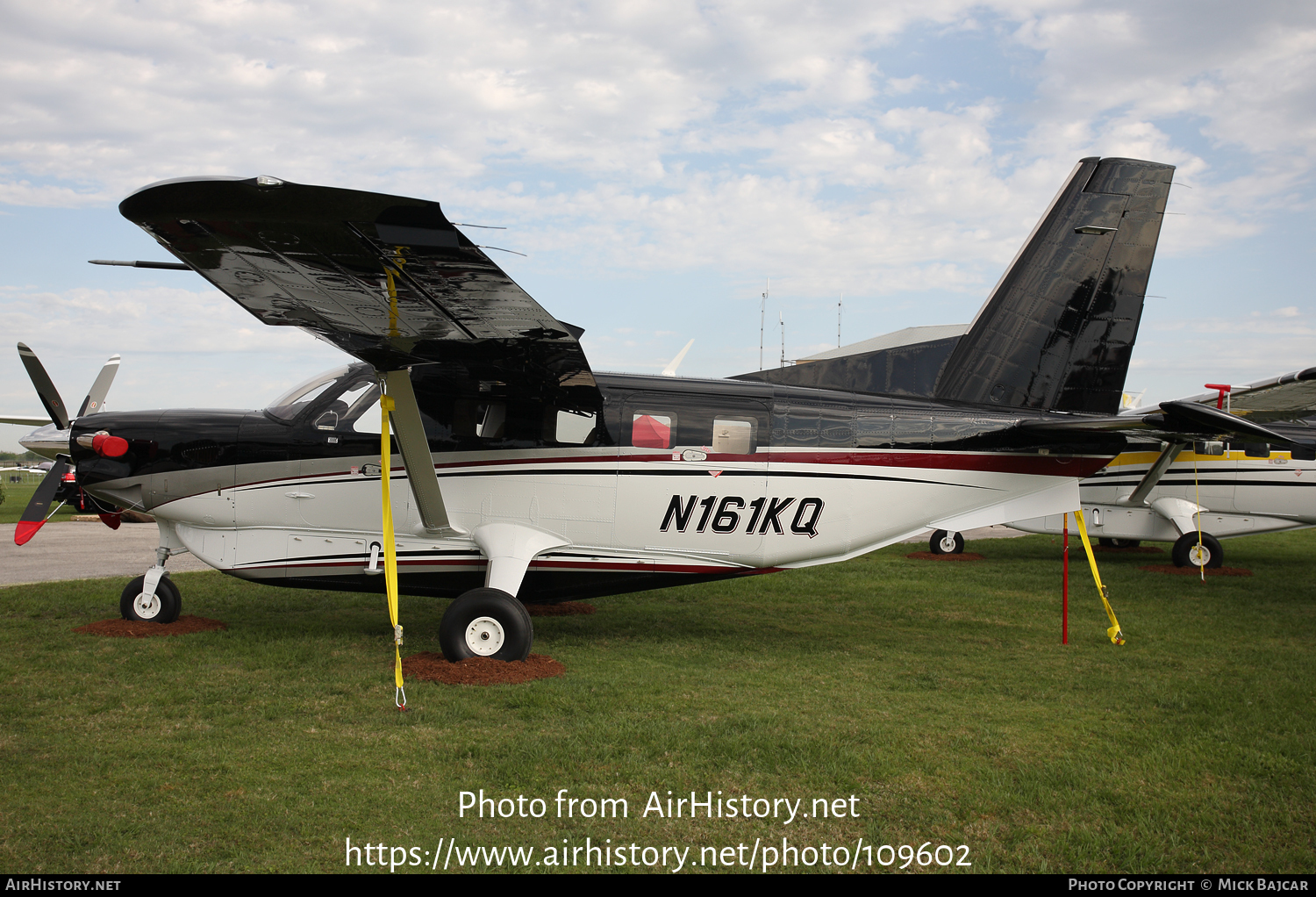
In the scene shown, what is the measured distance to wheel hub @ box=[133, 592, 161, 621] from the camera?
8.67 meters

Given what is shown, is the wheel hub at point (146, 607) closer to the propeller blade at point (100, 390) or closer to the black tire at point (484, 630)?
the propeller blade at point (100, 390)

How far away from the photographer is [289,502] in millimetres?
8250

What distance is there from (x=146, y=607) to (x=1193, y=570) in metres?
16.7

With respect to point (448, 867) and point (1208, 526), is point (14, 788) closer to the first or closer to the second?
point (448, 867)

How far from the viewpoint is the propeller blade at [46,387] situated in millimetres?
8773

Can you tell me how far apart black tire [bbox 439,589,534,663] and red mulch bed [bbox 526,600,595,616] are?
9.89ft

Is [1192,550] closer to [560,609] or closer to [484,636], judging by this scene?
[560,609]

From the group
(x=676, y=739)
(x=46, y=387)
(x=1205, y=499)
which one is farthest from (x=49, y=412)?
(x=1205, y=499)

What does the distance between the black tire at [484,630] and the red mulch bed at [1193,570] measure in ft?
42.7

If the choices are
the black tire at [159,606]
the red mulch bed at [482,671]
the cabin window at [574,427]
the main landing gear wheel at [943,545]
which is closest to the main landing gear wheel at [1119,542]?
the main landing gear wheel at [943,545]

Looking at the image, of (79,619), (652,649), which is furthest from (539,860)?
(79,619)

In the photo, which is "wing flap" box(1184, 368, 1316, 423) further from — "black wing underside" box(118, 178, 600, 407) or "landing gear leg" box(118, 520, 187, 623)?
"landing gear leg" box(118, 520, 187, 623)

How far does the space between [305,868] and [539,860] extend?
3.43 feet

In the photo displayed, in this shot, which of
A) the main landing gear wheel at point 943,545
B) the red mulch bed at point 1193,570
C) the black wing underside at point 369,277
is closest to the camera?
the black wing underside at point 369,277
